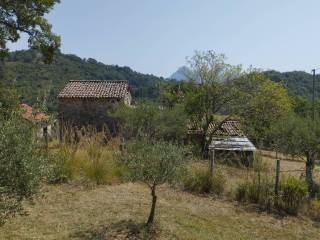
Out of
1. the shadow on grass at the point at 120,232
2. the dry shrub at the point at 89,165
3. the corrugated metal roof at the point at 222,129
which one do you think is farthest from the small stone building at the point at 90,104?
the shadow on grass at the point at 120,232

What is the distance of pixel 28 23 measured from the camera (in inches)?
476

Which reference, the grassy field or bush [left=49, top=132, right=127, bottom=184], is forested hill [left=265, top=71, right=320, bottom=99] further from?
the grassy field

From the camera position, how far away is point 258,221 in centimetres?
737

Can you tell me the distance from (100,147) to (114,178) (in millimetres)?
962

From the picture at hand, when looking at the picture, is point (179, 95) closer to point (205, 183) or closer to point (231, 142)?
point (231, 142)

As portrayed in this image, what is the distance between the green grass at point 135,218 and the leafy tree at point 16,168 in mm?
1878

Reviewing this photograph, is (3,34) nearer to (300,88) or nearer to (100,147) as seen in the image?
(100,147)

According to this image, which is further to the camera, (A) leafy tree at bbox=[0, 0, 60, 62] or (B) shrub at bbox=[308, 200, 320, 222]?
(A) leafy tree at bbox=[0, 0, 60, 62]

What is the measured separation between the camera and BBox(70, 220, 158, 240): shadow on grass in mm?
5605

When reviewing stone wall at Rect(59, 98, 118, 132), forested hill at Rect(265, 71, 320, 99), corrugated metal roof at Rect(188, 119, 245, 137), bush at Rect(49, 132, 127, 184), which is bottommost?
bush at Rect(49, 132, 127, 184)

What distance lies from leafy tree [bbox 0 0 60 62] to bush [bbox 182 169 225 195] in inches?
292

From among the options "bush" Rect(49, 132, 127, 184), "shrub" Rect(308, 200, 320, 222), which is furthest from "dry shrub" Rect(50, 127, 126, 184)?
"shrub" Rect(308, 200, 320, 222)

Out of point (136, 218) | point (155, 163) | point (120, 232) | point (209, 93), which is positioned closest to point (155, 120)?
point (209, 93)

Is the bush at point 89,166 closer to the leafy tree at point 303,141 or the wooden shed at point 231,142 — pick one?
the leafy tree at point 303,141
